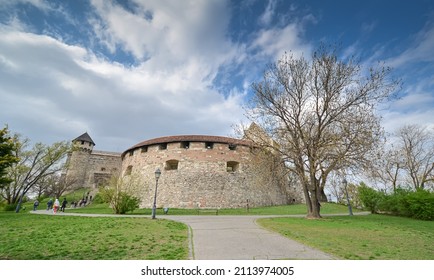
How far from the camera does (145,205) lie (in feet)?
69.5

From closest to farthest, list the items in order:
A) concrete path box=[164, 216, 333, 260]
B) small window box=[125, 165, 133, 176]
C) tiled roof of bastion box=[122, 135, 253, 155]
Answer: concrete path box=[164, 216, 333, 260] → tiled roof of bastion box=[122, 135, 253, 155] → small window box=[125, 165, 133, 176]

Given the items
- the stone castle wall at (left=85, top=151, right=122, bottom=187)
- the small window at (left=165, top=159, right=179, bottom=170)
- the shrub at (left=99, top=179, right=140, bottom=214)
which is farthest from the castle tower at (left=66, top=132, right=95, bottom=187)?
the shrub at (left=99, top=179, right=140, bottom=214)

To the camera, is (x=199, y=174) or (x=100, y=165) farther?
(x=100, y=165)

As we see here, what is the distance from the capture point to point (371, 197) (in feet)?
57.9

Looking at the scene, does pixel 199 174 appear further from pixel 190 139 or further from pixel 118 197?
pixel 118 197

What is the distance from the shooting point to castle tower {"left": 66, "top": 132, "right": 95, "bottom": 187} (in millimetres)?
37609

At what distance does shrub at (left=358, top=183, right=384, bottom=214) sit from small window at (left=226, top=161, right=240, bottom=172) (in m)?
11.0

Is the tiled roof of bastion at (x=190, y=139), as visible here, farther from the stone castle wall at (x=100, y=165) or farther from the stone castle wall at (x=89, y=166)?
the stone castle wall at (x=100, y=165)

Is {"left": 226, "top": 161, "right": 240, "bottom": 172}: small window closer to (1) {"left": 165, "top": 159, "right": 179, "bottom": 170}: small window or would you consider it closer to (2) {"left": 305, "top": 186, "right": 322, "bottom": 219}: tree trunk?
(1) {"left": 165, "top": 159, "right": 179, "bottom": 170}: small window

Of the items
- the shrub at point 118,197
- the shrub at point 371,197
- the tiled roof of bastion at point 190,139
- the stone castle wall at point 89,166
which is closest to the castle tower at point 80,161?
the stone castle wall at point 89,166

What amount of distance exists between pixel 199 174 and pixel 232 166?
437cm

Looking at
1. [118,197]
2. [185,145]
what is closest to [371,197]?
[185,145]

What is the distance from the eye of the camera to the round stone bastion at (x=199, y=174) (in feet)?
66.2
